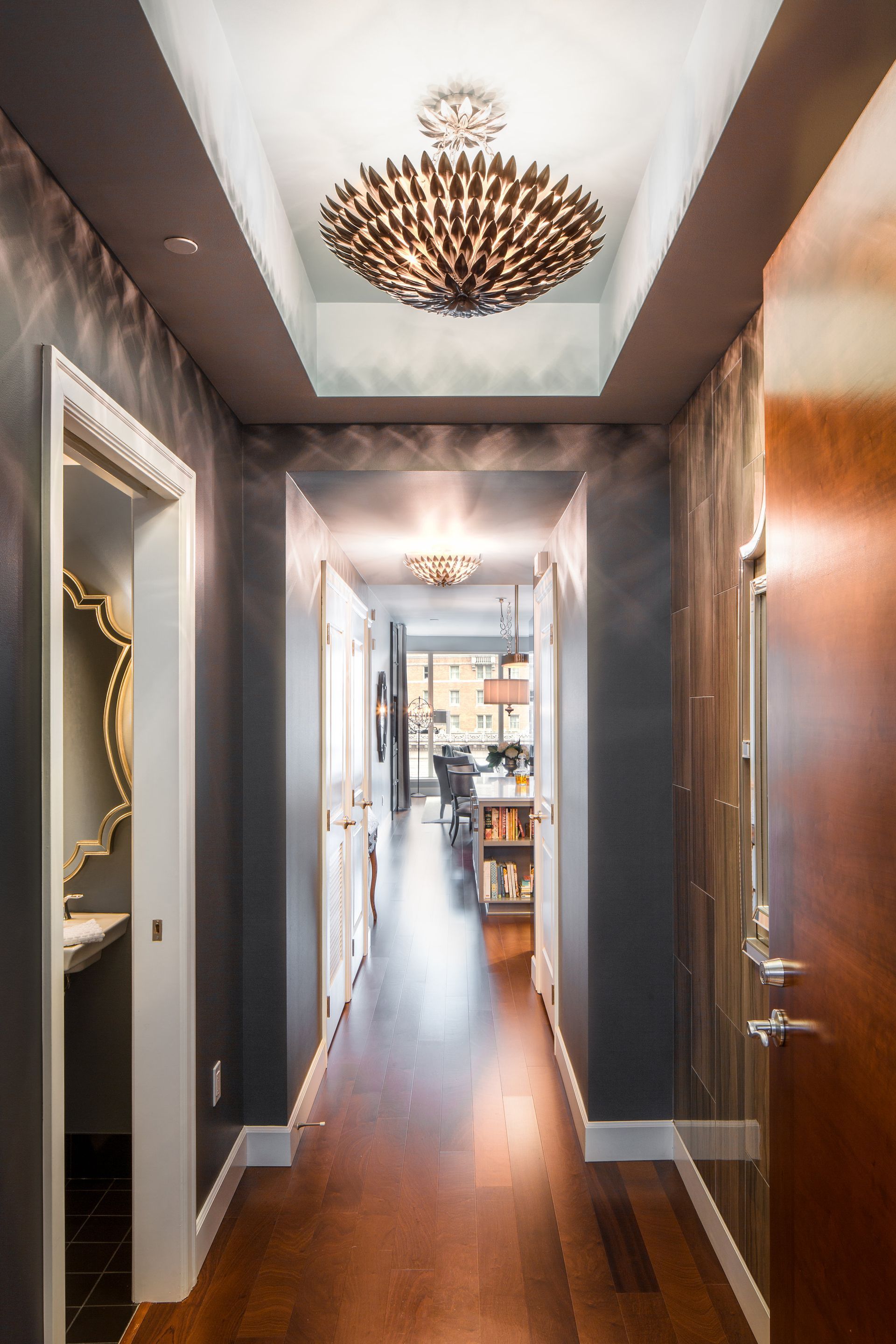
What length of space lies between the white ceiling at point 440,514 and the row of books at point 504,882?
212cm

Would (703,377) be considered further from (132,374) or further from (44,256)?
(44,256)

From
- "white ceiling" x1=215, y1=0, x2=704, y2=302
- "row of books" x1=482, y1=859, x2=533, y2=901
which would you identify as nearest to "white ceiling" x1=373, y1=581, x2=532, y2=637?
"row of books" x1=482, y1=859, x2=533, y2=901

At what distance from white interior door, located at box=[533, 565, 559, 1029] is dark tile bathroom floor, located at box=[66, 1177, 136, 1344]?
1.91 meters

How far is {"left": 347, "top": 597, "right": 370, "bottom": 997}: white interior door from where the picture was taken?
4.48m

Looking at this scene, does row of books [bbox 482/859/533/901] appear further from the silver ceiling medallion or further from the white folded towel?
the silver ceiling medallion

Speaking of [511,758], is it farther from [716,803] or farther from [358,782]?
[716,803]

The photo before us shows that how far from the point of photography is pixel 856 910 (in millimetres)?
984

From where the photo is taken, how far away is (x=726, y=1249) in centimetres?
217

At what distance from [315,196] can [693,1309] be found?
2.95m

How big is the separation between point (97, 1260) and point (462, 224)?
9.09 ft

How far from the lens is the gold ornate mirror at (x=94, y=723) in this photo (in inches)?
109

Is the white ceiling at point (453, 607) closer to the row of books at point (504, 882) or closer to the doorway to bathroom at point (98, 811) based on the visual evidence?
the row of books at point (504, 882)

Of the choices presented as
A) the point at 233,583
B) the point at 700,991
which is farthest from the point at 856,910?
the point at 233,583

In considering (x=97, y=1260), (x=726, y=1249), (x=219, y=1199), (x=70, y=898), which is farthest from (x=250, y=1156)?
(x=726, y=1249)
